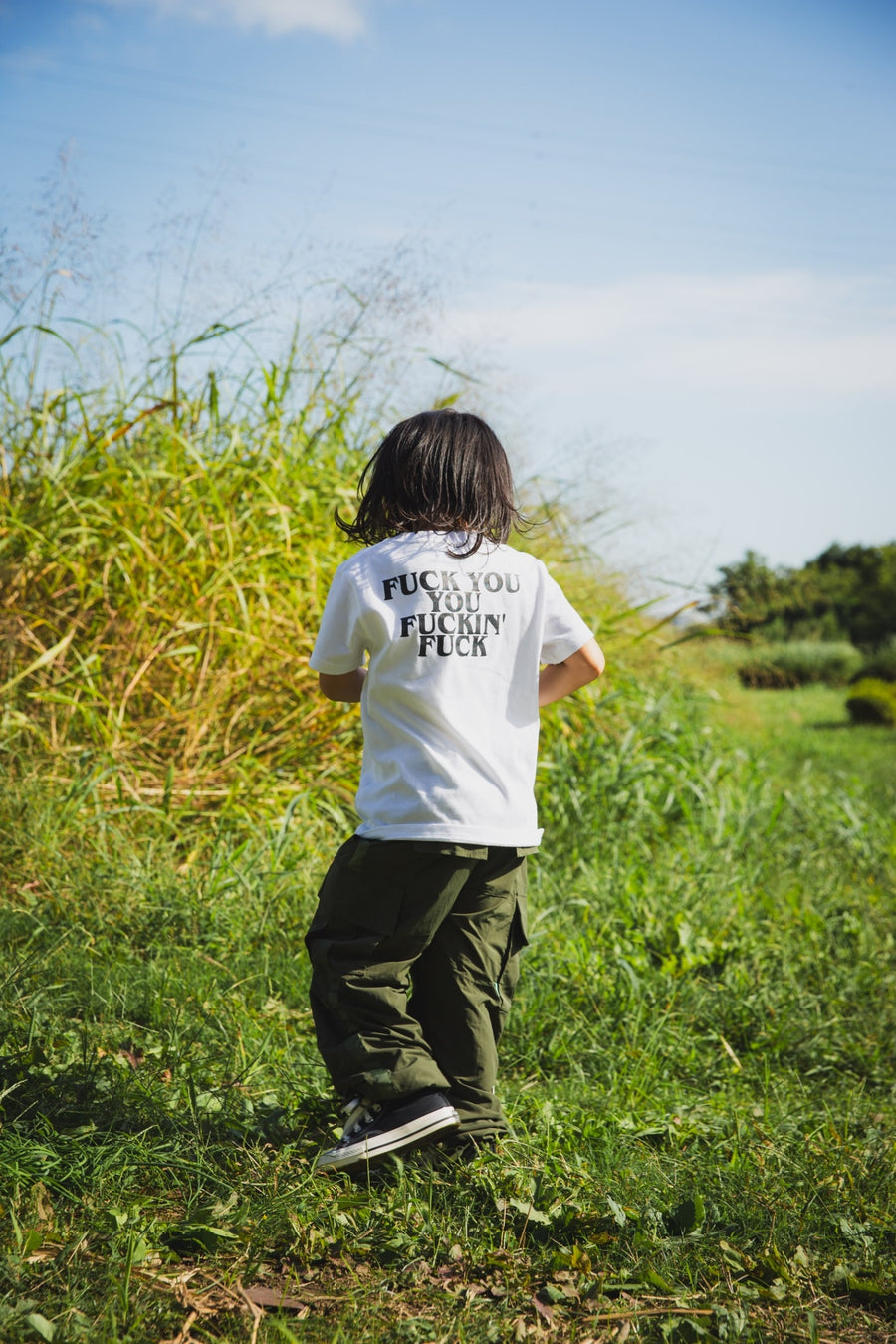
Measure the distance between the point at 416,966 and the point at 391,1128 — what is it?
0.32 metres

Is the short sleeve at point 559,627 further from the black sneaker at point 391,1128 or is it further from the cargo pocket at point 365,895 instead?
the black sneaker at point 391,1128

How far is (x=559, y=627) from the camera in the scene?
201 centimetres

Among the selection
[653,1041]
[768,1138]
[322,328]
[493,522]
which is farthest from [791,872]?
[322,328]

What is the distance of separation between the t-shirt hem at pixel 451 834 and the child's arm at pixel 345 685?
1.00ft

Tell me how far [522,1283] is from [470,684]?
1.01 metres

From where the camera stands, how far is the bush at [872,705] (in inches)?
431

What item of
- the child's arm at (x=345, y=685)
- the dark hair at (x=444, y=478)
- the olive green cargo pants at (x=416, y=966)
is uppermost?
the dark hair at (x=444, y=478)

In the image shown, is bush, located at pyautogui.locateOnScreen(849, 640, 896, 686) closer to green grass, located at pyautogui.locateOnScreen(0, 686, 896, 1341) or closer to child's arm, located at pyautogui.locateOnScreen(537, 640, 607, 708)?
green grass, located at pyautogui.locateOnScreen(0, 686, 896, 1341)

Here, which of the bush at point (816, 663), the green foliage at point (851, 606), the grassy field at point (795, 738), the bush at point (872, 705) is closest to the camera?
the grassy field at point (795, 738)

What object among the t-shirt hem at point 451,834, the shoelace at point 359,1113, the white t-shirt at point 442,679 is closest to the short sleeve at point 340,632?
the white t-shirt at point 442,679

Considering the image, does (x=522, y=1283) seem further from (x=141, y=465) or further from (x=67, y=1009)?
(x=141, y=465)

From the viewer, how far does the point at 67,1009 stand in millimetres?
2387

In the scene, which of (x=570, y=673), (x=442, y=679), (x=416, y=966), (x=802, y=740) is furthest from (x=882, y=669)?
(x=442, y=679)

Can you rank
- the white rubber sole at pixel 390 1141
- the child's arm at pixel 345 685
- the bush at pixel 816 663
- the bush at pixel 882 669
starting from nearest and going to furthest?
the white rubber sole at pixel 390 1141
the child's arm at pixel 345 685
the bush at pixel 882 669
the bush at pixel 816 663
